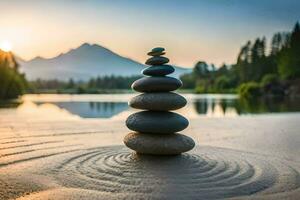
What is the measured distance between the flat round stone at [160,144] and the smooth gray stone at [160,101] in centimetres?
102

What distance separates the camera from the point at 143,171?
11.8 metres

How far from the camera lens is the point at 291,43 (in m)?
101

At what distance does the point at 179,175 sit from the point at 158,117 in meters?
3.13

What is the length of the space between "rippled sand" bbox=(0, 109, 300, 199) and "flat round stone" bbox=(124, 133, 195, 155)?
29 cm

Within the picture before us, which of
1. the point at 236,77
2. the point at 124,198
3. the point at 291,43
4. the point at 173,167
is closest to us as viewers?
the point at 124,198

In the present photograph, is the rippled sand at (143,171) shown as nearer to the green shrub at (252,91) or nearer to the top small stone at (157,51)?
the top small stone at (157,51)

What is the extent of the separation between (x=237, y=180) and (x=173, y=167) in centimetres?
227

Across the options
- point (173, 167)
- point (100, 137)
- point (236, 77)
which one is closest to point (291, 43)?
point (236, 77)

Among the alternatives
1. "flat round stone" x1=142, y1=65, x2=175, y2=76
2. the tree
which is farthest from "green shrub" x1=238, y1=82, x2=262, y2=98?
"flat round stone" x1=142, y1=65, x2=175, y2=76

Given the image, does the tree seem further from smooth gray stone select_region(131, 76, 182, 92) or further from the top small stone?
smooth gray stone select_region(131, 76, 182, 92)

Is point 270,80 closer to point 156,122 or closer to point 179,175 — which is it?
point 156,122

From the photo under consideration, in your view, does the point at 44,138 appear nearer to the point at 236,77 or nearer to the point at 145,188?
the point at 145,188

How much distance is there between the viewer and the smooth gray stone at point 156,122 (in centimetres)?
1368

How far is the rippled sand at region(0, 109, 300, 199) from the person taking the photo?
32.0 feet
